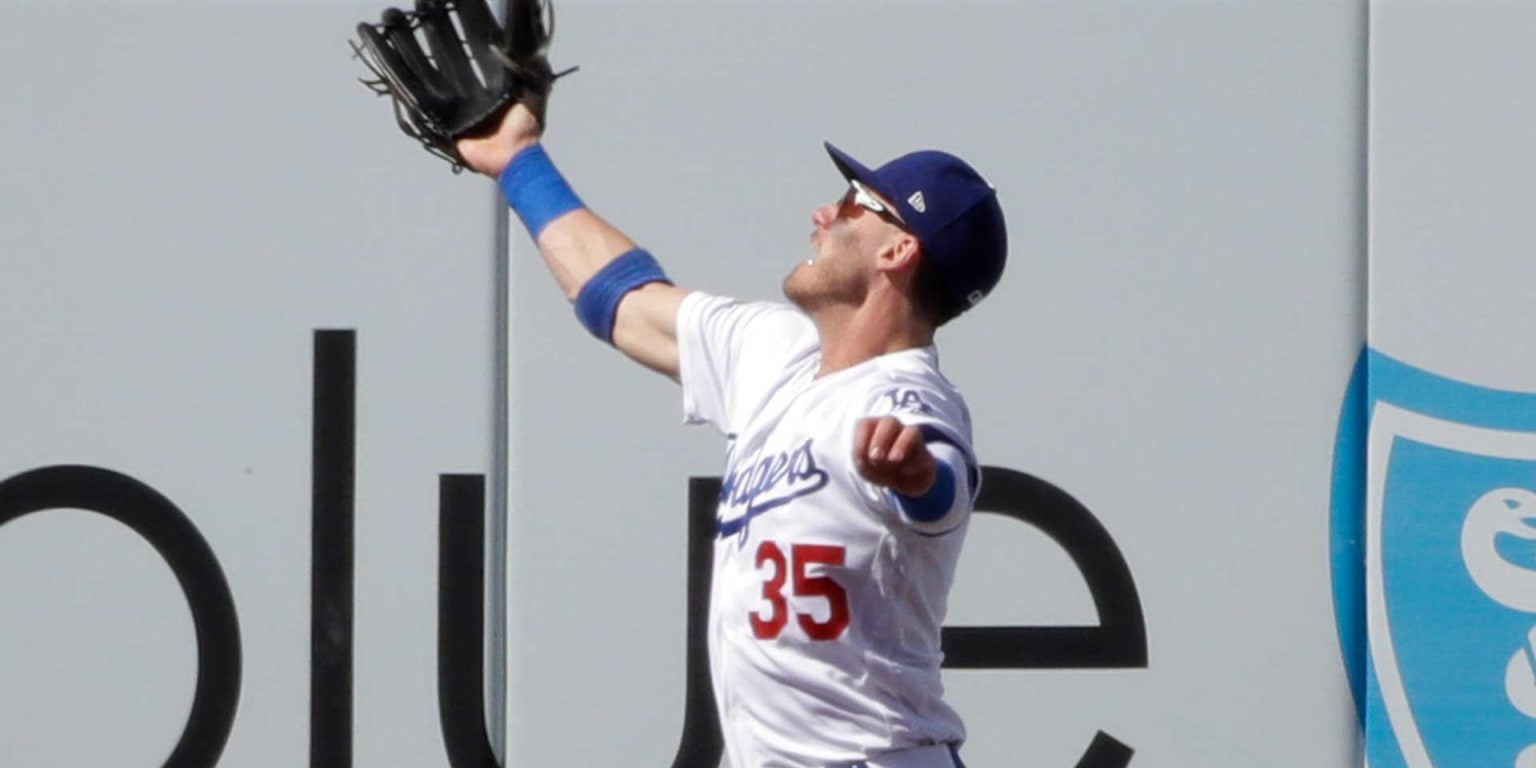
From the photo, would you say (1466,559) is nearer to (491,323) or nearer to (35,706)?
(491,323)

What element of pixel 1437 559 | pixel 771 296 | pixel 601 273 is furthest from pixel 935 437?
pixel 1437 559

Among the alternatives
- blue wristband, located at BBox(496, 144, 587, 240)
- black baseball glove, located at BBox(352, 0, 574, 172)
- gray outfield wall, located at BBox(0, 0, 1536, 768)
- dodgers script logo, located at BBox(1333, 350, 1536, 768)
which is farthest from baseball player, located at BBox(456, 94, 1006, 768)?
dodgers script logo, located at BBox(1333, 350, 1536, 768)

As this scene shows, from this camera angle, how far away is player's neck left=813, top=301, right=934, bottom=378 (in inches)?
66.9

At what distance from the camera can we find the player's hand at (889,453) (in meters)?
1.39

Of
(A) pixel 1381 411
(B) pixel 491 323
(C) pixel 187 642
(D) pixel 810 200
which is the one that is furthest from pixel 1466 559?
(C) pixel 187 642

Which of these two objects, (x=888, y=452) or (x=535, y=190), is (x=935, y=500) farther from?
(x=535, y=190)

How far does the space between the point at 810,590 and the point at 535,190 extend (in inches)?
21.3

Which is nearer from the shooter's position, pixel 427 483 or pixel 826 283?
pixel 826 283

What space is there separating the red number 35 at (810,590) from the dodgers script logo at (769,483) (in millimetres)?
44

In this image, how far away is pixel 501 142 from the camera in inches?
76.2

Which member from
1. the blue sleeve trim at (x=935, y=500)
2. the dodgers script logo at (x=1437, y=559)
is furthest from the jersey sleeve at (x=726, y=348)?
the dodgers script logo at (x=1437, y=559)

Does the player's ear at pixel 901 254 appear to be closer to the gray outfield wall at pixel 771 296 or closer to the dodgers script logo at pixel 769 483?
the dodgers script logo at pixel 769 483

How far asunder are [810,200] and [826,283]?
23.7 inches

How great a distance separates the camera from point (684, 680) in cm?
227
